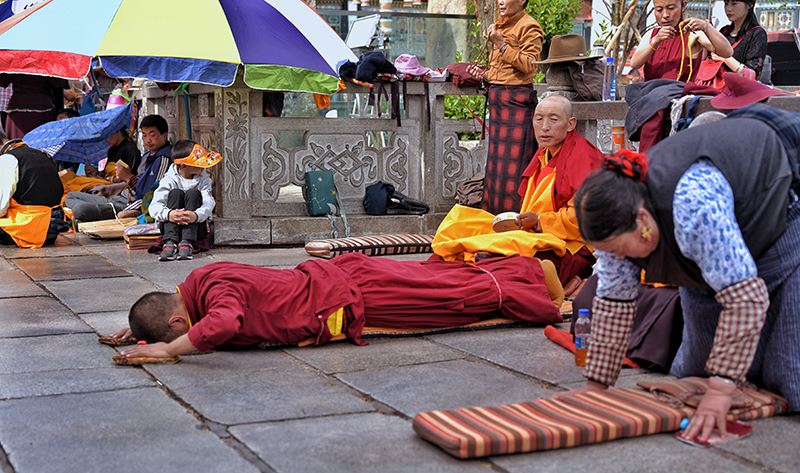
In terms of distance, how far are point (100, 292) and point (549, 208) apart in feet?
8.65

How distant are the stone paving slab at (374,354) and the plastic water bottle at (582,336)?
49 cm

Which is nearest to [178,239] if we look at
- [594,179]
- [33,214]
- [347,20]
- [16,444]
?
[33,214]

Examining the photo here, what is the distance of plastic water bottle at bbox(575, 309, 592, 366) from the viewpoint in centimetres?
423

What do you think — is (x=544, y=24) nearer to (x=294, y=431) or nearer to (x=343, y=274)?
(x=343, y=274)

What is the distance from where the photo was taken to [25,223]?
26.8ft

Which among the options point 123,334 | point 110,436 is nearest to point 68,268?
point 123,334

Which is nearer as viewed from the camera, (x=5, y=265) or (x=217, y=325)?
(x=217, y=325)

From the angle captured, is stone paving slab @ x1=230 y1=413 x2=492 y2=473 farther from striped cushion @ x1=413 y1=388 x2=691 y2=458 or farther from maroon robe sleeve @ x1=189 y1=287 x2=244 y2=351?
maroon robe sleeve @ x1=189 y1=287 x2=244 y2=351

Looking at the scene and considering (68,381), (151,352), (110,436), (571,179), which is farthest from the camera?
(571,179)

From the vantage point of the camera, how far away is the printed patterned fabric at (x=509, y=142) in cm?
717

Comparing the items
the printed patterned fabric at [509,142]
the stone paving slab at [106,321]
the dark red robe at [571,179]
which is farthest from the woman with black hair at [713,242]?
the printed patterned fabric at [509,142]

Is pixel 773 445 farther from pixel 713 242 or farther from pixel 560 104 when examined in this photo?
pixel 560 104

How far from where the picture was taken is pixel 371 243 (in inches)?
283

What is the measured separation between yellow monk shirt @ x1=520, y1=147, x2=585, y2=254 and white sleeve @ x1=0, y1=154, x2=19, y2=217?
4182 millimetres
